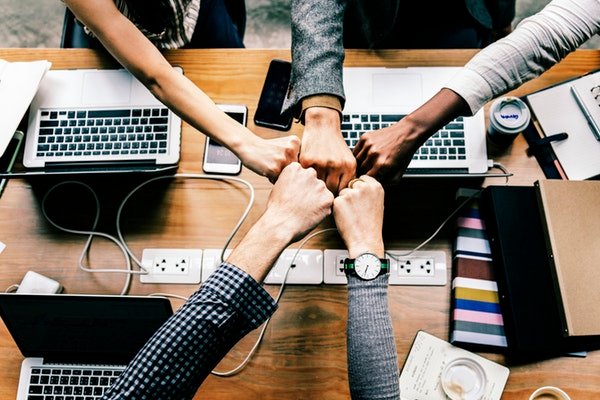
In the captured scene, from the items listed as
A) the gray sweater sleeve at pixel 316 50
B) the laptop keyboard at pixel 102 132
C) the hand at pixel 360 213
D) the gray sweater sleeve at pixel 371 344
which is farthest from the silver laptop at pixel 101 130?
the gray sweater sleeve at pixel 371 344

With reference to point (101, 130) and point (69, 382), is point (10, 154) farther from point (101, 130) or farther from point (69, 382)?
point (69, 382)

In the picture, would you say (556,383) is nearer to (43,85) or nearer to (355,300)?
(355,300)

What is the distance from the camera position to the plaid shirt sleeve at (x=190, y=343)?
84cm

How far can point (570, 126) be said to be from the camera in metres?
1.13

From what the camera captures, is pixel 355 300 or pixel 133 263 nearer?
pixel 355 300

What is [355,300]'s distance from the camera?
36.3 inches

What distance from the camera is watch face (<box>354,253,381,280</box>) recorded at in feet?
3.05

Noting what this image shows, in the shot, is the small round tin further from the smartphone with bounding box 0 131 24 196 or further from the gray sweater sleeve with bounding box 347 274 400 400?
the smartphone with bounding box 0 131 24 196

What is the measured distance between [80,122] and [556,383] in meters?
1.13

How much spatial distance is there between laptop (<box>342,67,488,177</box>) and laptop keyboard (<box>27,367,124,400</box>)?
0.70 meters

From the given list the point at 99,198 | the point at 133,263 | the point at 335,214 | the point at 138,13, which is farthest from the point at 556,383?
the point at 138,13

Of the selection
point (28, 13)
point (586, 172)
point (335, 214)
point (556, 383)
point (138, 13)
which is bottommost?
point (556, 383)

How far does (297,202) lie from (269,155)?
4.9 inches

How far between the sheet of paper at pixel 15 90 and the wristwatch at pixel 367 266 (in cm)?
76
